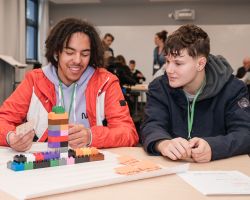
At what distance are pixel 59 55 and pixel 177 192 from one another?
116 cm

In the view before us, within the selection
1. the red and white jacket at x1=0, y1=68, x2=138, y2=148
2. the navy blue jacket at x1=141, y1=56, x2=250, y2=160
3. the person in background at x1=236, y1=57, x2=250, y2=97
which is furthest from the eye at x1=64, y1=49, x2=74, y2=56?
the person in background at x1=236, y1=57, x2=250, y2=97

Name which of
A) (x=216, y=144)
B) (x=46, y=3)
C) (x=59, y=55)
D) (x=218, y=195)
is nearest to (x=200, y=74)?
(x=216, y=144)

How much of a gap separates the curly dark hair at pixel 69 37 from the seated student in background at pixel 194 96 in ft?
1.22

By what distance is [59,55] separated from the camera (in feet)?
6.39

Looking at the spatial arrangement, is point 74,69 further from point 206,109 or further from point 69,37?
point 206,109

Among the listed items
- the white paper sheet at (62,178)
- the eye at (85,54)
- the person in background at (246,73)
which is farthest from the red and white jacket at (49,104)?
the person in background at (246,73)

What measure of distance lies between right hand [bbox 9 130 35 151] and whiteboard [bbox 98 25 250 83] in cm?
862

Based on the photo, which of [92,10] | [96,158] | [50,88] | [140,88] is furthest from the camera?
[92,10]

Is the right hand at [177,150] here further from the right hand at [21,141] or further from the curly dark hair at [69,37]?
the curly dark hair at [69,37]

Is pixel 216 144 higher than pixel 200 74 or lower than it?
lower

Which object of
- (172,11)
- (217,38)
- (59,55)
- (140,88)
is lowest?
(140,88)

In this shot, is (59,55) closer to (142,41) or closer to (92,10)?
(142,41)

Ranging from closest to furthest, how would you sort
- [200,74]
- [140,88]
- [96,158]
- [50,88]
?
[96,158]
[200,74]
[50,88]
[140,88]

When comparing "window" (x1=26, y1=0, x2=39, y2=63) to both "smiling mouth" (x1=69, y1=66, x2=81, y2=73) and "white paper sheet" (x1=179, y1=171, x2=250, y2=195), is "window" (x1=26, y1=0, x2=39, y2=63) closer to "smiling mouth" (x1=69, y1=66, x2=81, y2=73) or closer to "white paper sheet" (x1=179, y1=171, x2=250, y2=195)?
"smiling mouth" (x1=69, y1=66, x2=81, y2=73)
